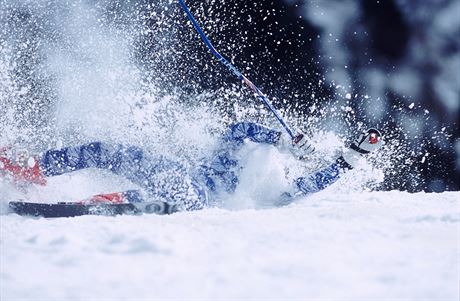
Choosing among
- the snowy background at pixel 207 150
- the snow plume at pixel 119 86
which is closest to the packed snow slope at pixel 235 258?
the snowy background at pixel 207 150

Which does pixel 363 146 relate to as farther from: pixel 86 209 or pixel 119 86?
pixel 119 86

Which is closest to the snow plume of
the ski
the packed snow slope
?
the ski

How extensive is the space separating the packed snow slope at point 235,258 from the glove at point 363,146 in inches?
55.9

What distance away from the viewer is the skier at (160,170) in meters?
3.36

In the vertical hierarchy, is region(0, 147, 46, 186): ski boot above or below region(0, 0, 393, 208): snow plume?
below

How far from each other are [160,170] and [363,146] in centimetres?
186

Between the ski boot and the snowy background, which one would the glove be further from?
the ski boot

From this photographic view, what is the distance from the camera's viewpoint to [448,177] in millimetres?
11242

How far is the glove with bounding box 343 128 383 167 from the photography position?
3.69m

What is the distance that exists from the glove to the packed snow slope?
55.9 inches

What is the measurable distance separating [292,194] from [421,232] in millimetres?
2048

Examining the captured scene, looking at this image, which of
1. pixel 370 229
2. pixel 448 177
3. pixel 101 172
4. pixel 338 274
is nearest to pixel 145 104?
pixel 101 172

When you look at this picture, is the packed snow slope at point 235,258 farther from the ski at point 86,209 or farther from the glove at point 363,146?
the glove at point 363,146

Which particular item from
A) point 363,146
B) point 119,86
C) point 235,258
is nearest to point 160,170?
point 363,146
